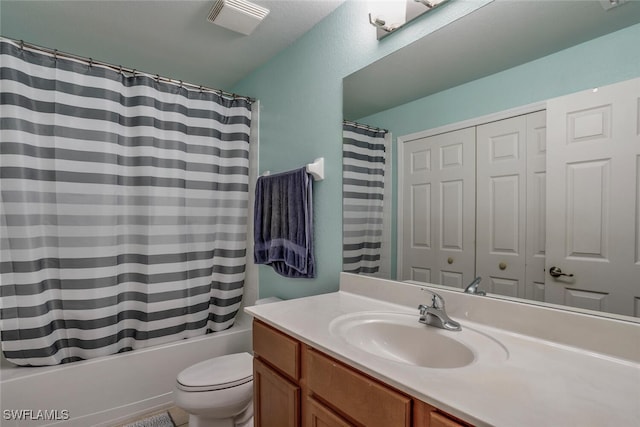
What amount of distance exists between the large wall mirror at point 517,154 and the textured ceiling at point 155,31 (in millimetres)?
688

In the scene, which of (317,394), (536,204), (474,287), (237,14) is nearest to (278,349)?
(317,394)

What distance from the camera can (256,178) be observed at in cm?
231

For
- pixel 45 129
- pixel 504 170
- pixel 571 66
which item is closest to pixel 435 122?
pixel 504 170

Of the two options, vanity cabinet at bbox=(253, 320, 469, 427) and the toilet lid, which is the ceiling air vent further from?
the toilet lid

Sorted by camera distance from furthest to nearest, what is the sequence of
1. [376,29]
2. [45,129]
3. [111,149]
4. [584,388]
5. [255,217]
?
[255,217]
[111,149]
[45,129]
[376,29]
[584,388]

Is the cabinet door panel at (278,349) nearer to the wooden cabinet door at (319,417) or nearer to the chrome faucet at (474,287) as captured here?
the wooden cabinet door at (319,417)

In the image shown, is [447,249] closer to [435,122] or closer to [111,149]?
[435,122]

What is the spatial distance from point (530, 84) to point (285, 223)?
1.33 metres

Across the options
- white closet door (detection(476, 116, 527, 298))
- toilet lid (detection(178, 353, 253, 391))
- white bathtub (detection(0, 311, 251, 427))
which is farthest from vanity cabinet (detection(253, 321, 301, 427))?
white bathtub (detection(0, 311, 251, 427))

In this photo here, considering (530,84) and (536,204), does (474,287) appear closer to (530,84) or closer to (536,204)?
(536,204)

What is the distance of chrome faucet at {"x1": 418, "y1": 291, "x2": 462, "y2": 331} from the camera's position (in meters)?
1.03

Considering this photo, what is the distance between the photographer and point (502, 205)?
1043 millimetres

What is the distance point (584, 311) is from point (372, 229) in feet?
2.69

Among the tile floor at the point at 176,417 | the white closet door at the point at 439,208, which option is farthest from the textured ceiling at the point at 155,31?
the tile floor at the point at 176,417
